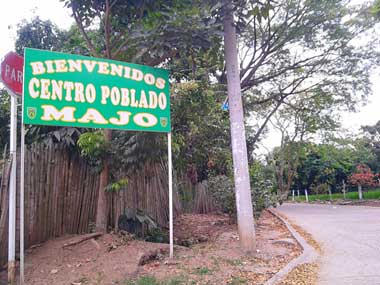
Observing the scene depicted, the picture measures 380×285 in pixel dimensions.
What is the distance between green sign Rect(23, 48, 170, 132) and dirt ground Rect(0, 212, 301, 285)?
2.05m

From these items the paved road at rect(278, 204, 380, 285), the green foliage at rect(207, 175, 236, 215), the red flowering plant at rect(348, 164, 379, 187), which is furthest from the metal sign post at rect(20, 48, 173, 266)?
the red flowering plant at rect(348, 164, 379, 187)

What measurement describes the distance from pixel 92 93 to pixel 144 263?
112 inches

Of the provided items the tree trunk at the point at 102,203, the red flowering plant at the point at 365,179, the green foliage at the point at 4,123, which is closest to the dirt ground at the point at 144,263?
the tree trunk at the point at 102,203

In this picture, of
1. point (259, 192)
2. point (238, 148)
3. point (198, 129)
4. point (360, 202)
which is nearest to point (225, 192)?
point (259, 192)

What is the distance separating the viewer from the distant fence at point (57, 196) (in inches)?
238

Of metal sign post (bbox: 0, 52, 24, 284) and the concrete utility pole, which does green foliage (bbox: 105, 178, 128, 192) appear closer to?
metal sign post (bbox: 0, 52, 24, 284)

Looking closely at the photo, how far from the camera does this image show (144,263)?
5773mm

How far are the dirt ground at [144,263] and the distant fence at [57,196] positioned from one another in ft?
1.15

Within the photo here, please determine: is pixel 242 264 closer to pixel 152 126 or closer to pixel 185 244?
pixel 185 244

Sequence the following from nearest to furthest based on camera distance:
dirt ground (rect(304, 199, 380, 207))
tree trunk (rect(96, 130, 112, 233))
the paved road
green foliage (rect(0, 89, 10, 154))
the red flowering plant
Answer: the paved road
tree trunk (rect(96, 130, 112, 233))
green foliage (rect(0, 89, 10, 154))
dirt ground (rect(304, 199, 380, 207))
the red flowering plant

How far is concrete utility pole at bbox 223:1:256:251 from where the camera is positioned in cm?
671

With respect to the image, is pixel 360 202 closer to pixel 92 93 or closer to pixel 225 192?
pixel 225 192

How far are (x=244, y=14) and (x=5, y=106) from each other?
5855 millimetres

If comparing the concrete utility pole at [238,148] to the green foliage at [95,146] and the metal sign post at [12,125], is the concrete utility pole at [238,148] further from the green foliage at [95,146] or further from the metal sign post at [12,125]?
the metal sign post at [12,125]
